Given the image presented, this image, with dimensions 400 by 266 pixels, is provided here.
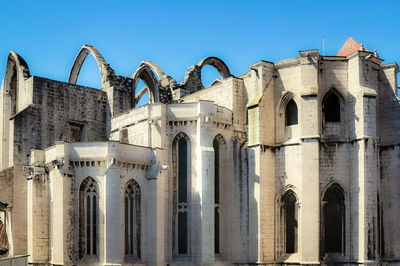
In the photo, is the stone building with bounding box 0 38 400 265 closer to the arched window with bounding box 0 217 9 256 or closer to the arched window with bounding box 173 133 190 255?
the arched window with bounding box 173 133 190 255

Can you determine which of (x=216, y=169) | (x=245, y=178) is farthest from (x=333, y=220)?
(x=216, y=169)

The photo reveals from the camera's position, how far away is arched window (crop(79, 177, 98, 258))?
26547mm

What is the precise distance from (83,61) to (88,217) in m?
16.6

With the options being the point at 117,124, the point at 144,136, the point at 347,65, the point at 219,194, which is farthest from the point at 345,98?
the point at 117,124

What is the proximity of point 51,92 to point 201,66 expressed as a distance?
10.6 metres

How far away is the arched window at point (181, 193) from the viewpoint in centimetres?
2778

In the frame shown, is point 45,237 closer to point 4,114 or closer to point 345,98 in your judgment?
point 4,114

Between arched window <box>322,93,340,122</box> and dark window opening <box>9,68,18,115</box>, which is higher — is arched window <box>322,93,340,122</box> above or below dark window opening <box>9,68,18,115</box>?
below

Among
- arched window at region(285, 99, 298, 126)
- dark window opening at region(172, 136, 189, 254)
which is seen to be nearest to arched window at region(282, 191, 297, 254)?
arched window at region(285, 99, 298, 126)

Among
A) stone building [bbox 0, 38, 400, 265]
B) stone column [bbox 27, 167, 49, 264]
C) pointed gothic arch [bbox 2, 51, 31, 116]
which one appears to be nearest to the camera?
stone building [bbox 0, 38, 400, 265]

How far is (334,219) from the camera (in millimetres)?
27391

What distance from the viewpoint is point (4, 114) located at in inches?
1406

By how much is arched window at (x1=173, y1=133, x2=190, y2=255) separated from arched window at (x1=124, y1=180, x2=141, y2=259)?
5.80 ft

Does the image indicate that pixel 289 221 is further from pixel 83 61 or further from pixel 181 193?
pixel 83 61
